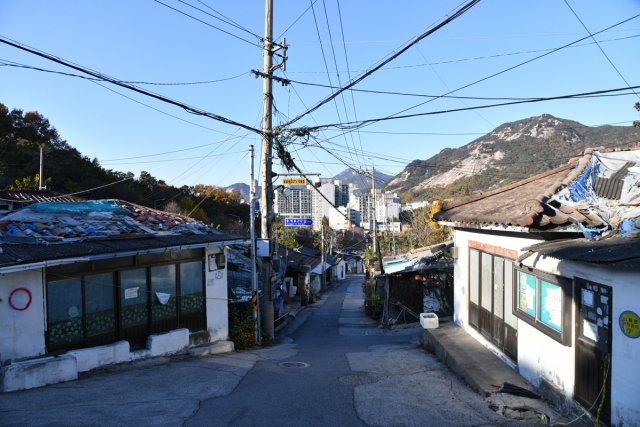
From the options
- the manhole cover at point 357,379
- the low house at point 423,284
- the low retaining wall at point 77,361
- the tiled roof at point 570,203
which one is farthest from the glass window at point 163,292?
the low house at point 423,284

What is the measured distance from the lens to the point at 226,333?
12.4m

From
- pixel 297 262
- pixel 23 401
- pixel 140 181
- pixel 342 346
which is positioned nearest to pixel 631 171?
pixel 342 346

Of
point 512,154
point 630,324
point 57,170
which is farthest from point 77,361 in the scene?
point 512,154

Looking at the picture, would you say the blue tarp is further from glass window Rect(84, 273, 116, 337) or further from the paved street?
the paved street

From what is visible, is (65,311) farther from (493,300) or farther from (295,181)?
(493,300)

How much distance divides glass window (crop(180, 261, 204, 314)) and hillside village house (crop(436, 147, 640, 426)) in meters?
7.50

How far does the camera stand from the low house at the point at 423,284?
15417 mm

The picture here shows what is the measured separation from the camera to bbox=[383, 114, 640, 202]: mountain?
6299 centimetres

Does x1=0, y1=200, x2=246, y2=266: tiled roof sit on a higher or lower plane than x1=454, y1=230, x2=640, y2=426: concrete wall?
higher

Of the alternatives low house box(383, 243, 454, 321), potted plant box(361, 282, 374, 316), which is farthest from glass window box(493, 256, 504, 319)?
potted plant box(361, 282, 374, 316)

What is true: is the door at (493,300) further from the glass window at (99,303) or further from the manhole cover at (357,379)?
the glass window at (99,303)

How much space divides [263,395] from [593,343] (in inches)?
201

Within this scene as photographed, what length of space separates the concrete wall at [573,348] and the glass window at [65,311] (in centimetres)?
904

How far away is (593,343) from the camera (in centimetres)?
525
